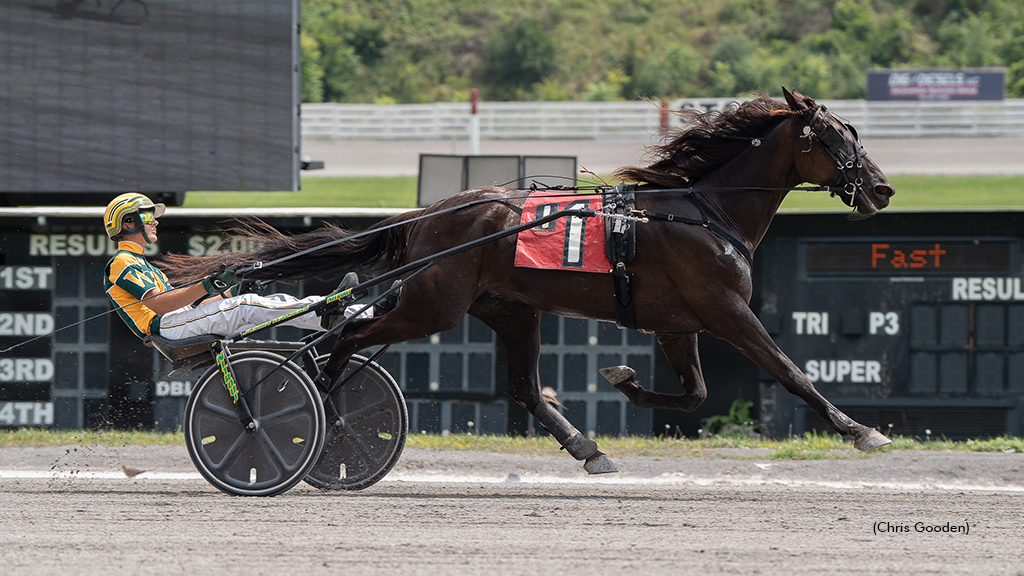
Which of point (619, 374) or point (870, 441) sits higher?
point (619, 374)

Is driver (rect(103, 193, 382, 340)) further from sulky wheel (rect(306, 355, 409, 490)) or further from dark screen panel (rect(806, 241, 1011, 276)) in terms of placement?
dark screen panel (rect(806, 241, 1011, 276))

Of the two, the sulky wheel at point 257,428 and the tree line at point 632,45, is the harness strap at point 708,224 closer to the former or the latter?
the sulky wheel at point 257,428

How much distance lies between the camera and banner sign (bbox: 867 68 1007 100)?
2567 cm

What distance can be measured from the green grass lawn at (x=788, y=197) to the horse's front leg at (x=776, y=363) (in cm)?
647

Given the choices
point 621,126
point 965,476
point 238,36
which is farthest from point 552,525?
point 621,126

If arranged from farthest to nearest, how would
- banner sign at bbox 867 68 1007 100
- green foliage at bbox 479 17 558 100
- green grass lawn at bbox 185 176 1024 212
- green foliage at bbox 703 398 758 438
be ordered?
1. green foliage at bbox 479 17 558 100
2. banner sign at bbox 867 68 1007 100
3. green grass lawn at bbox 185 176 1024 212
4. green foliage at bbox 703 398 758 438

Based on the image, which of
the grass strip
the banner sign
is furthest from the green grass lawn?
the banner sign

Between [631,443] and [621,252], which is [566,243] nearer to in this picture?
[621,252]

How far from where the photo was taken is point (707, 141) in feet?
18.6

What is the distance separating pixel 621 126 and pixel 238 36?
14130 millimetres

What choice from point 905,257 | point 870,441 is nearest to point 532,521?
point 870,441

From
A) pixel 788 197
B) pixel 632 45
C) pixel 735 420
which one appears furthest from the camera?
pixel 632 45

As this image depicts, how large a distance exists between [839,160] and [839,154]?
32mm

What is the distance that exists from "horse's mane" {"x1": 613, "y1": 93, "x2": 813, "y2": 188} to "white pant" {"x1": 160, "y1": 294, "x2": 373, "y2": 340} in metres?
2.00
